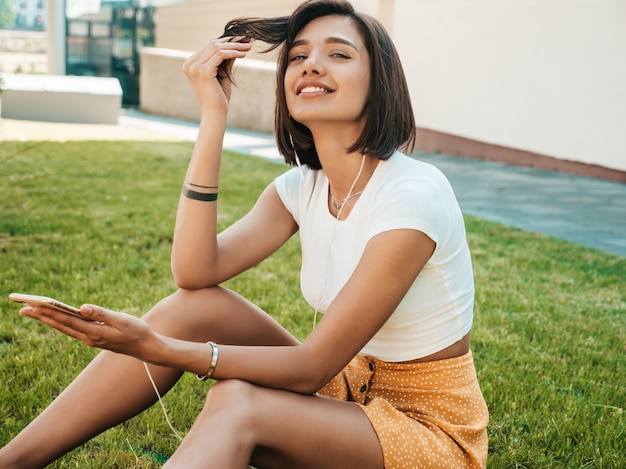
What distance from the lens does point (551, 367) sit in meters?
3.27

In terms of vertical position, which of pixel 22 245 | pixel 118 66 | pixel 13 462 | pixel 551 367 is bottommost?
pixel 118 66

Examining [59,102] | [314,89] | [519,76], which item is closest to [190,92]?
[59,102]

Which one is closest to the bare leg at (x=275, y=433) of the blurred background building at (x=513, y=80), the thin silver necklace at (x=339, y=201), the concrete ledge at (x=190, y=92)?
the thin silver necklace at (x=339, y=201)

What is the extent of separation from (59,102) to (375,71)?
1429cm

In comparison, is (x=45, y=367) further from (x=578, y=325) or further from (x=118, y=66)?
(x=118, y=66)

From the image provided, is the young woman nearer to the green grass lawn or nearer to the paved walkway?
the green grass lawn

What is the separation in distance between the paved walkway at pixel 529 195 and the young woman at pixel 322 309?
123 inches

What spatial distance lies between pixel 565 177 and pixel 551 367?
257 inches

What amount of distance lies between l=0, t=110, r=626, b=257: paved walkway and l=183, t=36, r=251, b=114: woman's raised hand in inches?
118

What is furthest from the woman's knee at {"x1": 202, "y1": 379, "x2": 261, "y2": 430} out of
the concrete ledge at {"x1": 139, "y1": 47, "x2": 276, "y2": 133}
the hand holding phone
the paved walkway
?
the concrete ledge at {"x1": 139, "y1": 47, "x2": 276, "y2": 133}

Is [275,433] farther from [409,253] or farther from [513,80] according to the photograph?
[513,80]

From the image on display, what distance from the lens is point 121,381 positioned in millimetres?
2094

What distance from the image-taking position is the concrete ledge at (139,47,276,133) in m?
16.0

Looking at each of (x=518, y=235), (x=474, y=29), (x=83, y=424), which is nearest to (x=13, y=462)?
(x=83, y=424)
